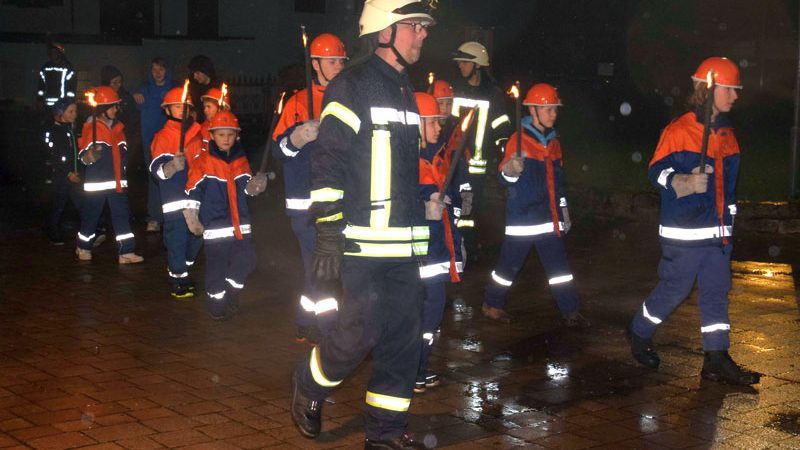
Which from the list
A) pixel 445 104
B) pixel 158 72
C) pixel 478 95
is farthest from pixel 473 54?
pixel 158 72

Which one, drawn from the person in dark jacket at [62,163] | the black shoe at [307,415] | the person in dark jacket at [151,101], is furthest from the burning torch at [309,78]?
the person in dark jacket at [151,101]

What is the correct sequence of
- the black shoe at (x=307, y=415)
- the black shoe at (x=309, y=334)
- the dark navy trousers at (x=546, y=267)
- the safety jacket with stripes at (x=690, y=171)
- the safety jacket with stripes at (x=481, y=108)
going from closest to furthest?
the black shoe at (x=307, y=415) → the safety jacket with stripes at (x=690, y=171) → the black shoe at (x=309, y=334) → the dark navy trousers at (x=546, y=267) → the safety jacket with stripes at (x=481, y=108)

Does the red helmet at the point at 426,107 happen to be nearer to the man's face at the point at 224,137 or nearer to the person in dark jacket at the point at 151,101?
the man's face at the point at 224,137

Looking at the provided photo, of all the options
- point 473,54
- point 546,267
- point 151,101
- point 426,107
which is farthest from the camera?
point 151,101

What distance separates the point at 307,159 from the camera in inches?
323

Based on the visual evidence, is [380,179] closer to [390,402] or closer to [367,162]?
[367,162]

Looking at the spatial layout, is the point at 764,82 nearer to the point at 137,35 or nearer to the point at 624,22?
the point at 624,22

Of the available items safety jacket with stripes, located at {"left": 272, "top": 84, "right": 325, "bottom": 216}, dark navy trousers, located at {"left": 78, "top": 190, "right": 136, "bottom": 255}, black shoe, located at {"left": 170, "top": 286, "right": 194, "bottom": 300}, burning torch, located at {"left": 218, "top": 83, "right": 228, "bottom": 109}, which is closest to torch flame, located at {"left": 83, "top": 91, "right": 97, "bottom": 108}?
dark navy trousers, located at {"left": 78, "top": 190, "right": 136, "bottom": 255}

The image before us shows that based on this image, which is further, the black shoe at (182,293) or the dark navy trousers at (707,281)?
the black shoe at (182,293)

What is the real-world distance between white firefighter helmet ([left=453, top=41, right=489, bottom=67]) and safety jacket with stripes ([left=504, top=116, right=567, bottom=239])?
2048 millimetres

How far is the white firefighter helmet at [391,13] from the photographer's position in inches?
234

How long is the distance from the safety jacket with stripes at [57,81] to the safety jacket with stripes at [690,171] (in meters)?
10.1

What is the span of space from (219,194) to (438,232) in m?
2.71

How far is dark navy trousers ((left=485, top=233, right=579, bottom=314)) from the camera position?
9094 millimetres
